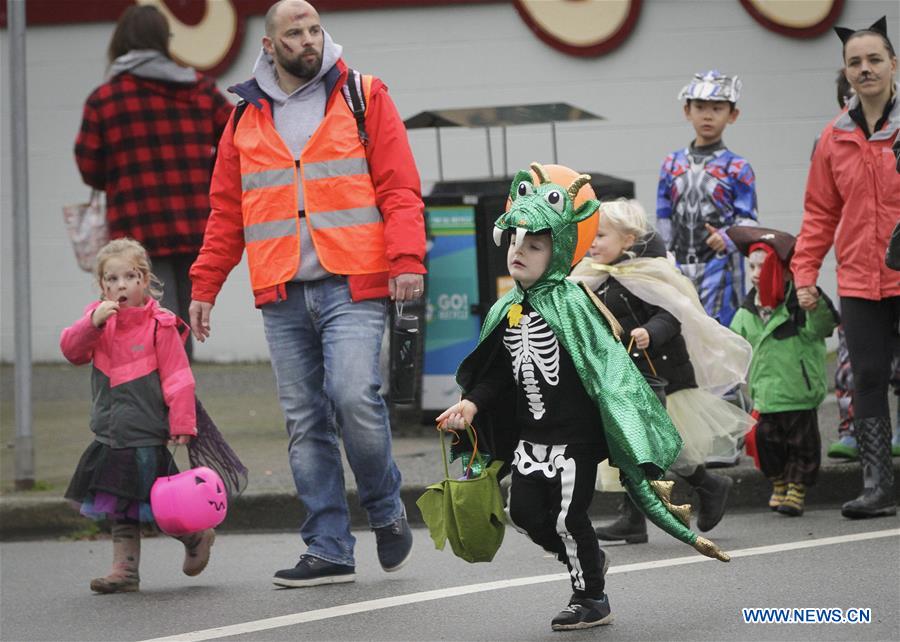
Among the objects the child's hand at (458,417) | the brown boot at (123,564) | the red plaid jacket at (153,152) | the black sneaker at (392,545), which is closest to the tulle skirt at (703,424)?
the black sneaker at (392,545)

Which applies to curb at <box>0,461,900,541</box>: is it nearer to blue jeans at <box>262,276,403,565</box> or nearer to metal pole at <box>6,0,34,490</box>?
metal pole at <box>6,0,34,490</box>

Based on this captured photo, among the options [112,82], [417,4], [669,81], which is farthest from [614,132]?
[112,82]

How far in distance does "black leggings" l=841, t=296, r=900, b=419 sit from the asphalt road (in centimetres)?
53

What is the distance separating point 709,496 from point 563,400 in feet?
5.87

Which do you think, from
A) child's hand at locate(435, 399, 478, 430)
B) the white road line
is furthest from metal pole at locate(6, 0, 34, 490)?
child's hand at locate(435, 399, 478, 430)

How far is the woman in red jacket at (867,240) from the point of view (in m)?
7.41

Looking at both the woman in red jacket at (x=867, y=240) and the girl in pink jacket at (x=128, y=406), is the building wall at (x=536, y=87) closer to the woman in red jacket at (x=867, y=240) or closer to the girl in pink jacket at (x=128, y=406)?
the woman in red jacket at (x=867, y=240)

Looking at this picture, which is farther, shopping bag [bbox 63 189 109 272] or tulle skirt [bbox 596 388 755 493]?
shopping bag [bbox 63 189 109 272]

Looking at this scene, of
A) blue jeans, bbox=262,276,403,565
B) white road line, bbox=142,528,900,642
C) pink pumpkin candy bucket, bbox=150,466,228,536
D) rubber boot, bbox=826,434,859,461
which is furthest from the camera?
rubber boot, bbox=826,434,859,461

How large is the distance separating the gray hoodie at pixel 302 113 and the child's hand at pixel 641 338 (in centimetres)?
125

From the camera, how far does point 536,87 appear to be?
44.7ft

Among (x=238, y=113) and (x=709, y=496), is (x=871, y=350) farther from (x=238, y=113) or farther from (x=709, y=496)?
(x=238, y=113)

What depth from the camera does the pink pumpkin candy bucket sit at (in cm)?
648

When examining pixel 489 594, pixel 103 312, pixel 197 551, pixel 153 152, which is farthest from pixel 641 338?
pixel 153 152
